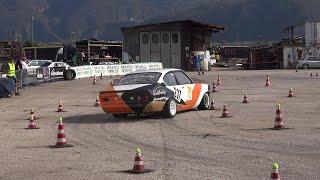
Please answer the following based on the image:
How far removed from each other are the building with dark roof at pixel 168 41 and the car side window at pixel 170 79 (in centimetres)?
4632

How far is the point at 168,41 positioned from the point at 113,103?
50.1m

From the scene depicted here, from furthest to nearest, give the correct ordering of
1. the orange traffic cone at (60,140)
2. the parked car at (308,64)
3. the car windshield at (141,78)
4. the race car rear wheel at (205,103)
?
the parked car at (308,64) < the race car rear wheel at (205,103) < the car windshield at (141,78) < the orange traffic cone at (60,140)

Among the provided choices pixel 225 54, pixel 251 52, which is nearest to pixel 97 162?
pixel 251 52

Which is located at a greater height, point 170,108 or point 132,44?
point 132,44

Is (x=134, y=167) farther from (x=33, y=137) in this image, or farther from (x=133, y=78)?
(x=133, y=78)

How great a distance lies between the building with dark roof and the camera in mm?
67188

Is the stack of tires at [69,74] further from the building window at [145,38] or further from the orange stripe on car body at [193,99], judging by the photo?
the orange stripe on car body at [193,99]

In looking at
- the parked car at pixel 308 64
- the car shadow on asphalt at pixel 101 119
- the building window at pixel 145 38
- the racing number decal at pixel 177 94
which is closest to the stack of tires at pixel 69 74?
the building window at pixel 145 38

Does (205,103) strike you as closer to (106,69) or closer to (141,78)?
(141,78)

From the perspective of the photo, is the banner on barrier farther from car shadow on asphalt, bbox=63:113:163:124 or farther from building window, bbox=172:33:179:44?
car shadow on asphalt, bbox=63:113:163:124

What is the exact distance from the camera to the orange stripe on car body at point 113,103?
18.3 meters

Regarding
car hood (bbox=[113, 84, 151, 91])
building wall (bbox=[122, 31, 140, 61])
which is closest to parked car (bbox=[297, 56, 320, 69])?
building wall (bbox=[122, 31, 140, 61])

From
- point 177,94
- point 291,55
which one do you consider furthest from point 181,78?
point 291,55

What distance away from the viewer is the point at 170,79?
64.3 ft
